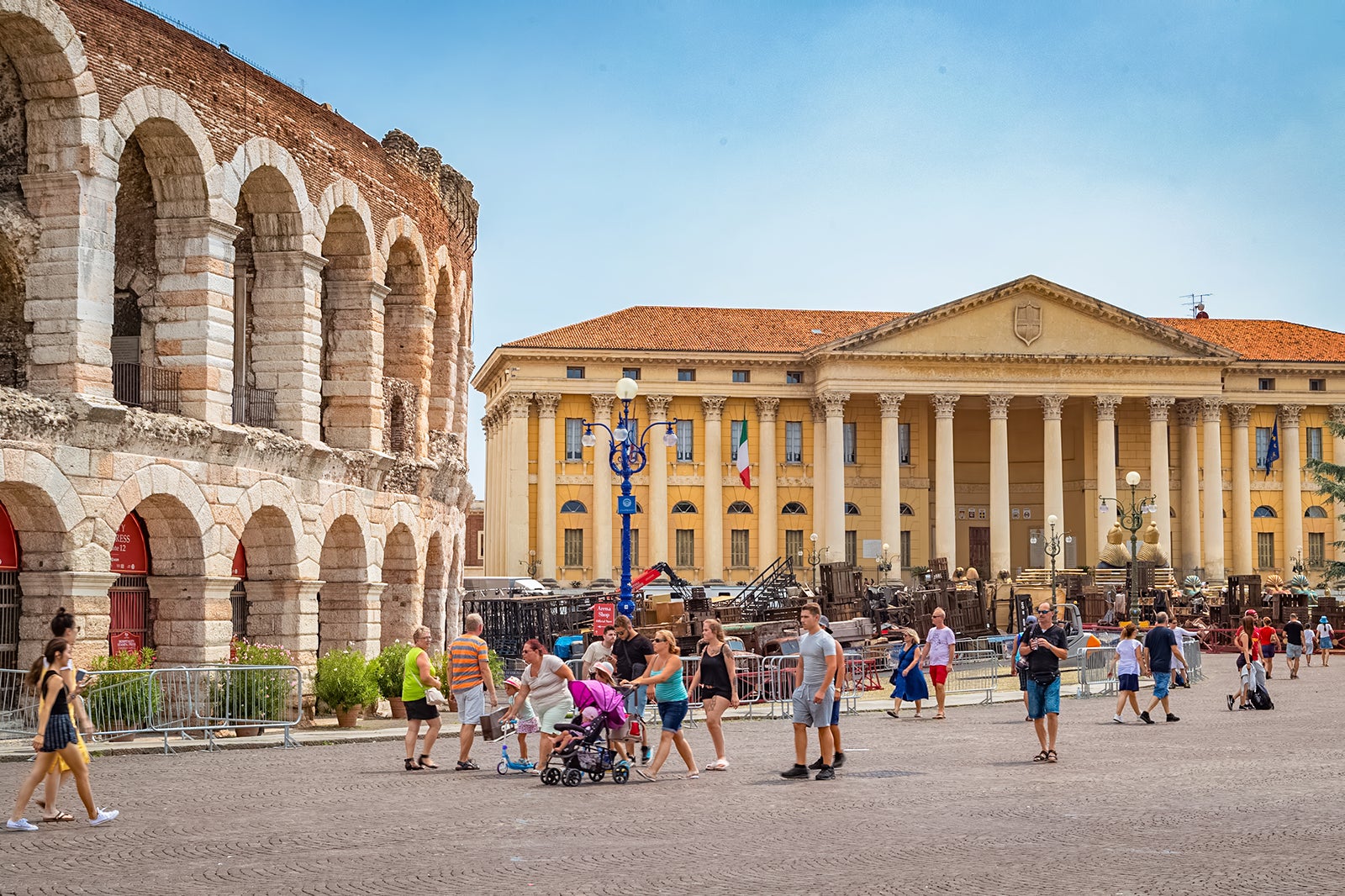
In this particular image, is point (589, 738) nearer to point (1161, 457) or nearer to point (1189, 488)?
point (1161, 457)

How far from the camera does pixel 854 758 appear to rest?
19625 millimetres

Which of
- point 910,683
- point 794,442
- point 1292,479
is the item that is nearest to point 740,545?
point 794,442

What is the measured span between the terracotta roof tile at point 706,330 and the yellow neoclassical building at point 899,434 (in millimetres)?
142

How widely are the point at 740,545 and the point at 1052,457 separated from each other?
55.9ft

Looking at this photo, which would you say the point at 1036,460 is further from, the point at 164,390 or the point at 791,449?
the point at 164,390

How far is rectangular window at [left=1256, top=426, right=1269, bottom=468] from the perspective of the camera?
3514 inches

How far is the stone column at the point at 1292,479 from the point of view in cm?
8806

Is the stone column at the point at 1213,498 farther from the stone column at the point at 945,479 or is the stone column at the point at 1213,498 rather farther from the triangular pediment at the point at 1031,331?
the stone column at the point at 945,479

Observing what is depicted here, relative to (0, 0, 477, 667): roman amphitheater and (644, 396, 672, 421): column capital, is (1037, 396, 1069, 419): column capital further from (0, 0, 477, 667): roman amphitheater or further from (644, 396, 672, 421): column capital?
(0, 0, 477, 667): roman amphitheater

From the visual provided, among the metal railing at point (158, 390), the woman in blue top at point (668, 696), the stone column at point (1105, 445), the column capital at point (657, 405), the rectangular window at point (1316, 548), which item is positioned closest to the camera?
the woman in blue top at point (668, 696)

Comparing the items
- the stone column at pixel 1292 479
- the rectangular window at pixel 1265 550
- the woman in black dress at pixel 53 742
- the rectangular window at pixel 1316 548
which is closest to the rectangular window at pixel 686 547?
the rectangular window at pixel 1265 550

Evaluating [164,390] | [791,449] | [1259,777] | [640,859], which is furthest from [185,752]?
[791,449]

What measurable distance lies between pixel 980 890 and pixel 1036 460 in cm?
8211

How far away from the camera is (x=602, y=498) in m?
83.1
